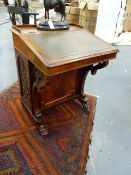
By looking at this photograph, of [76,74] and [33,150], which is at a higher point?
[76,74]

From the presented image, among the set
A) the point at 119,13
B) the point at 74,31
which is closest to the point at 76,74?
the point at 74,31

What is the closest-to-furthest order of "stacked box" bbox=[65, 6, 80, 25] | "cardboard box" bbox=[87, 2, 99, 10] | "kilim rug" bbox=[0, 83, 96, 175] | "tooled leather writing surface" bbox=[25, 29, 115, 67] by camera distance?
"tooled leather writing surface" bbox=[25, 29, 115, 67] → "kilim rug" bbox=[0, 83, 96, 175] → "cardboard box" bbox=[87, 2, 99, 10] → "stacked box" bbox=[65, 6, 80, 25]

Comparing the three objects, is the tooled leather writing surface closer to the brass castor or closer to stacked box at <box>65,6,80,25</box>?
the brass castor

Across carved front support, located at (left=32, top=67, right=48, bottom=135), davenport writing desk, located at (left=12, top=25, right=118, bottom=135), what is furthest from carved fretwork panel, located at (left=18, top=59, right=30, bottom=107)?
carved front support, located at (left=32, top=67, right=48, bottom=135)

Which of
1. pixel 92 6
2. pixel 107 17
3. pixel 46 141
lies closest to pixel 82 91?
pixel 46 141

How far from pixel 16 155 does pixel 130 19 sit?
4.80m

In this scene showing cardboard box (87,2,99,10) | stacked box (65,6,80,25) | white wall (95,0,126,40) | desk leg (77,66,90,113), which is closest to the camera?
desk leg (77,66,90,113)

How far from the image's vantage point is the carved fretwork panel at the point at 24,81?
1.63 metres

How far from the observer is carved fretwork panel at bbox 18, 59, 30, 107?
1.63m

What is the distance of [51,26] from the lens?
5.08 ft

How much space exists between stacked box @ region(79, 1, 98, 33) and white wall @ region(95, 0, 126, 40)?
0.48 metres

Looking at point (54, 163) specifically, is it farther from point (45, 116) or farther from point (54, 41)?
point (54, 41)

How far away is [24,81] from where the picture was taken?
1729mm

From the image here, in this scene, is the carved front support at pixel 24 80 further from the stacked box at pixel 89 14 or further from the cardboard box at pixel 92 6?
the cardboard box at pixel 92 6
